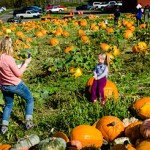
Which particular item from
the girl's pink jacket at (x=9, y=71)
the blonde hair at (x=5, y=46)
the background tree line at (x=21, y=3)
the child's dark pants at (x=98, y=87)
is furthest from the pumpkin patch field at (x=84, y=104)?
the background tree line at (x=21, y=3)

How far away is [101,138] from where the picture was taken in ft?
17.4

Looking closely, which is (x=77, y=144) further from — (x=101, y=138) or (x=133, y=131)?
(x=133, y=131)

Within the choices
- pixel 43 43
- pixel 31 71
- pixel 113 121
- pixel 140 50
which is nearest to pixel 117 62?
pixel 140 50

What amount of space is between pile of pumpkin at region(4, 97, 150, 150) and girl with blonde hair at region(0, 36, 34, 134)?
131 cm

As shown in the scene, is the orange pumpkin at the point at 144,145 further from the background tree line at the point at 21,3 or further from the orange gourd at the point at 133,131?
the background tree line at the point at 21,3

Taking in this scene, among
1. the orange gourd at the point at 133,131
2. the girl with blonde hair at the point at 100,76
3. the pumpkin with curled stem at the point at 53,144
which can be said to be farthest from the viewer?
the girl with blonde hair at the point at 100,76

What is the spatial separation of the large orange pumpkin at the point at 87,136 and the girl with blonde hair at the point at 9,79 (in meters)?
1.33

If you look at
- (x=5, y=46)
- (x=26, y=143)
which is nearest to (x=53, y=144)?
(x=26, y=143)

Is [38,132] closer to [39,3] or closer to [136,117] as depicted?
[136,117]

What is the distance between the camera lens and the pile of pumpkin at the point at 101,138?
4.63 metres

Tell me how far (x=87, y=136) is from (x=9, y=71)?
5.96 feet

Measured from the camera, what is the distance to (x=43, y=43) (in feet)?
51.2

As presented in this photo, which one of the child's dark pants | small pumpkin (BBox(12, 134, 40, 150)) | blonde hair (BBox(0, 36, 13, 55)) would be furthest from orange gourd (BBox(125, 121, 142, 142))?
blonde hair (BBox(0, 36, 13, 55))

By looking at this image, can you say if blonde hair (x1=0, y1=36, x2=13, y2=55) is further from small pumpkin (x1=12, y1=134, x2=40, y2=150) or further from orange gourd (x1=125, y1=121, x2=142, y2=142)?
orange gourd (x1=125, y1=121, x2=142, y2=142)
